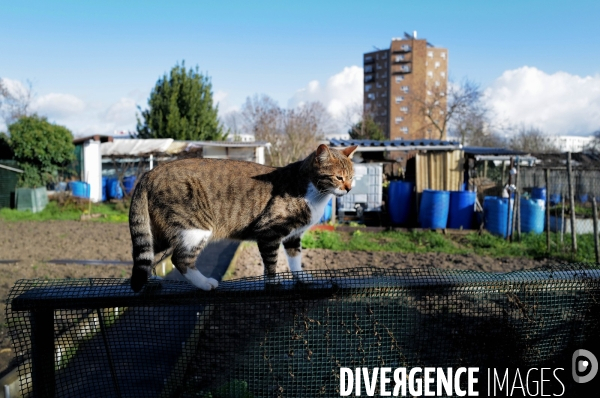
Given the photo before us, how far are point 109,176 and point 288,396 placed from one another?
23.0 m

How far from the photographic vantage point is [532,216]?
11.8 metres

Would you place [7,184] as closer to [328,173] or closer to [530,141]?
[328,173]

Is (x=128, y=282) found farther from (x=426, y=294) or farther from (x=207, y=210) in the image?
(x=426, y=294)

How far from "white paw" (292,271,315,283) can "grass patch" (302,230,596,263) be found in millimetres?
7302

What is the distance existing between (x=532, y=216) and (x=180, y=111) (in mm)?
22050

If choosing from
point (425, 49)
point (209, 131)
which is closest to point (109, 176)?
point (209, 131)

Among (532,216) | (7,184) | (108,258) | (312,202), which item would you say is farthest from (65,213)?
(312,202)

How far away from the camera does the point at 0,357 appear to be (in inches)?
167

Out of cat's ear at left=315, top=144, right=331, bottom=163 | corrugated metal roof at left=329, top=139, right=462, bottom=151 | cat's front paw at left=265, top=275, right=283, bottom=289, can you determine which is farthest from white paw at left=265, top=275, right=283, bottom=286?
corrugated metal roof at left=329, top=139, right=462, bottom=151

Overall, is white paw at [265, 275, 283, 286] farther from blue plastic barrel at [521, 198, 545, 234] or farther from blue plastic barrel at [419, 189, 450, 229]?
blue plastic barrel at [521, 198, 545, 234]

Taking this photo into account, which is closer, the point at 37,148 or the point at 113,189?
the point at 37,148

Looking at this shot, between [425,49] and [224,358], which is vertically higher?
[425,49]

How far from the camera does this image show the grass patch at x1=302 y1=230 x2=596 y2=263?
9.45 meters

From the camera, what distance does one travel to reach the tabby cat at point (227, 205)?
9.80 ft
